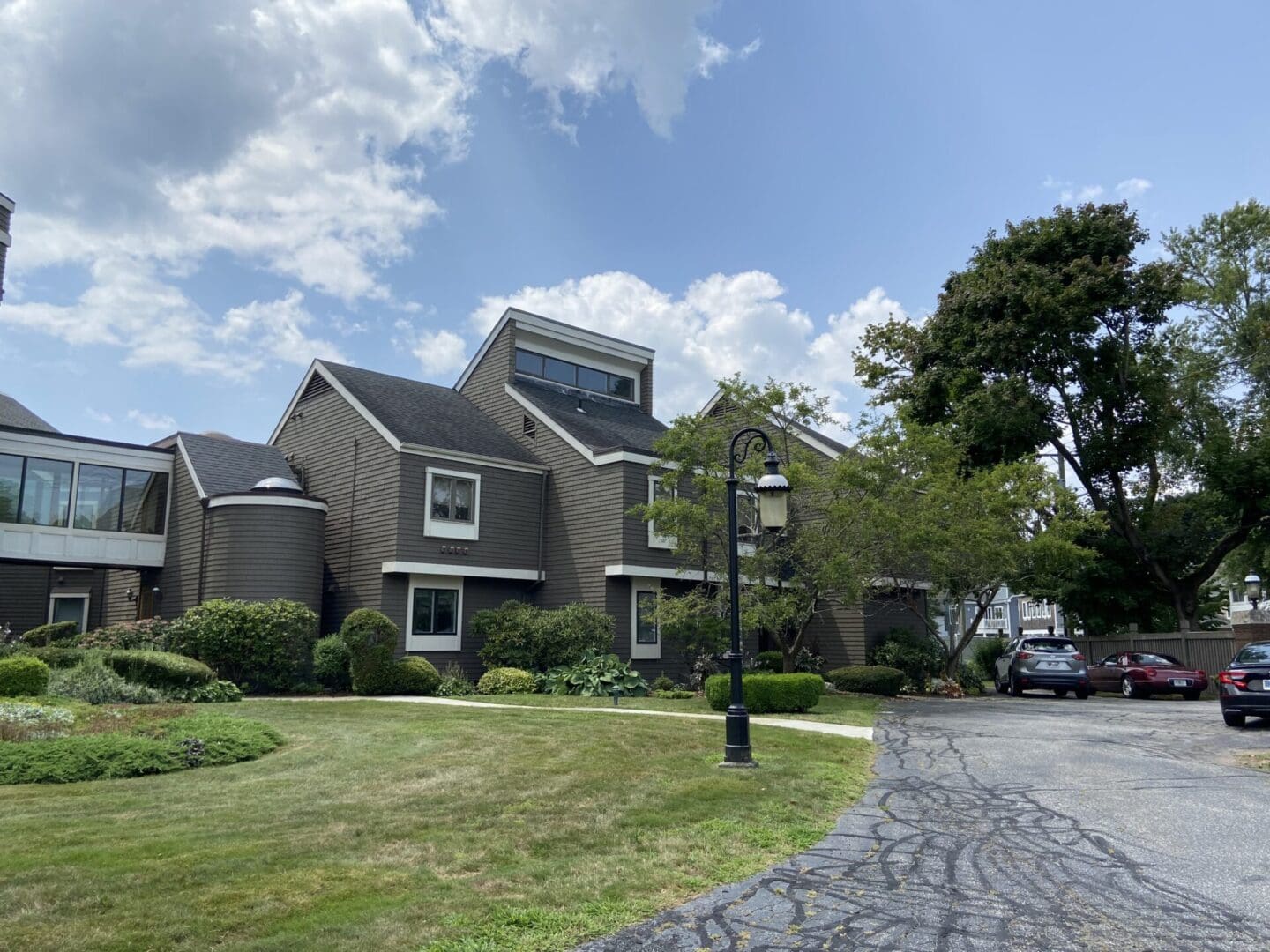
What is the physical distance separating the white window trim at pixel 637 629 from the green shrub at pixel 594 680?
1.94 meters

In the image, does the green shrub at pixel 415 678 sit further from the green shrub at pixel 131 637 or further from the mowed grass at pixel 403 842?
the mowed grass at pixel 403 842

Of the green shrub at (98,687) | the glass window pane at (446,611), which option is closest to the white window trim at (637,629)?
the glass window pane at (446,611)

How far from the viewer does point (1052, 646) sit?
23.5 meters

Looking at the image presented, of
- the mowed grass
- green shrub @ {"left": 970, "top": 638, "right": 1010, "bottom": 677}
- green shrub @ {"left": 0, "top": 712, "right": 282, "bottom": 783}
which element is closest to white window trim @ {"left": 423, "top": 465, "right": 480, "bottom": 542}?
the mowed grass

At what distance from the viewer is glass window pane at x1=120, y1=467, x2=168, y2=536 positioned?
23.3 meters

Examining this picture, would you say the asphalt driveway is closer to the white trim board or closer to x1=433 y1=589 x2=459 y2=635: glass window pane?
the white trim board

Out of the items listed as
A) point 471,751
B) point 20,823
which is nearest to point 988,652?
point 471,751

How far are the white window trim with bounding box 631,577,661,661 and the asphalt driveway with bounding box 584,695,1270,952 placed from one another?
39.7ft

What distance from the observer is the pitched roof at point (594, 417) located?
2436 centimetres

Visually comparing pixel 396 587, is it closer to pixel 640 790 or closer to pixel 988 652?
pixel 640 790

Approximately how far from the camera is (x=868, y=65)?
56.9ft

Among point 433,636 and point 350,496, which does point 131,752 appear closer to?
point 433,636

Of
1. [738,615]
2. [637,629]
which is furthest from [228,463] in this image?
[738,615]

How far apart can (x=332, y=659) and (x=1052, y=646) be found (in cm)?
1757
